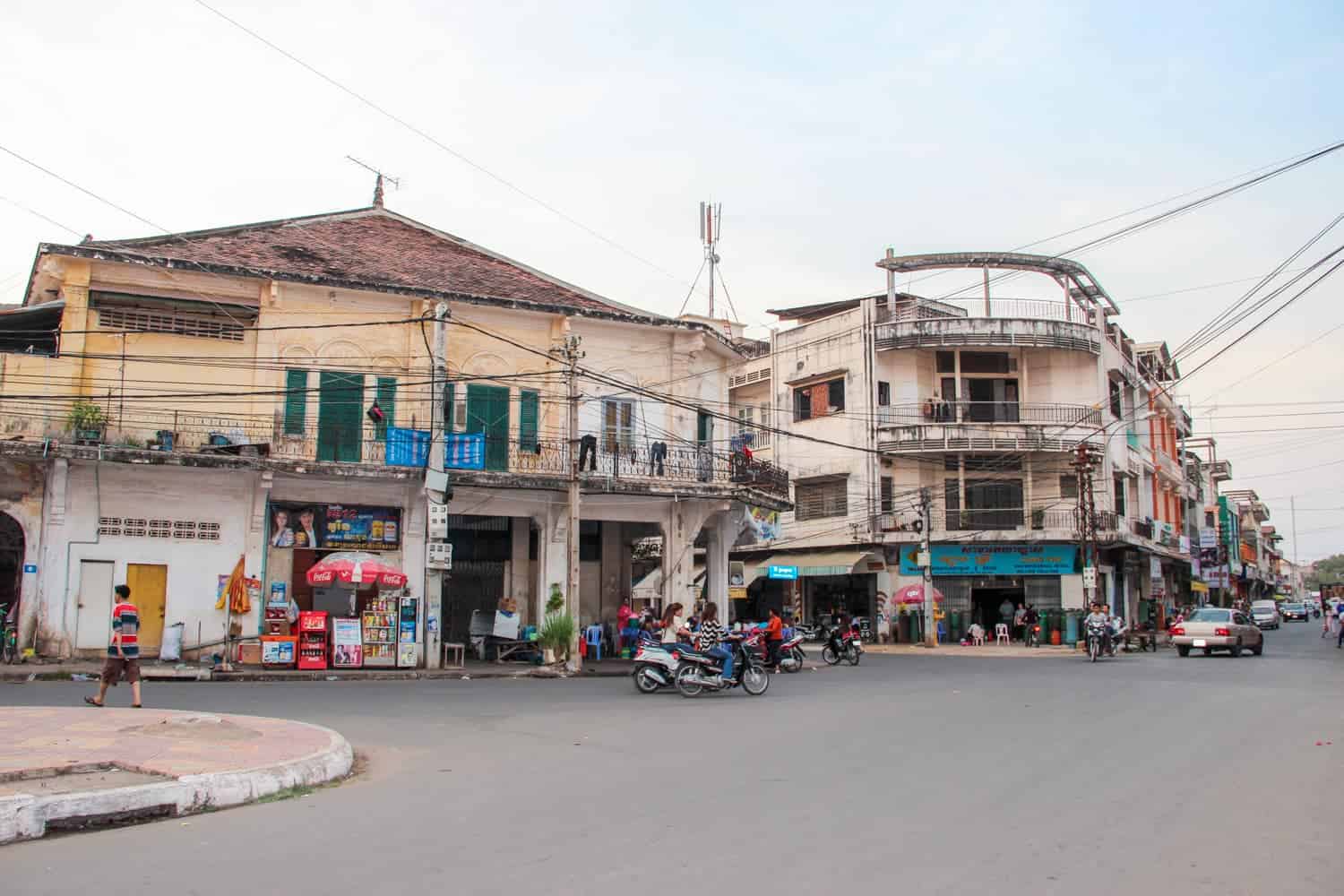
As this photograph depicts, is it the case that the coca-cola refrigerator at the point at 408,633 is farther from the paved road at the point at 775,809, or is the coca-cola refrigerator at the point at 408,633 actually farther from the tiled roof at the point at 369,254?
the paved road at the point at 775,809

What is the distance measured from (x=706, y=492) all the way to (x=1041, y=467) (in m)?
21.0

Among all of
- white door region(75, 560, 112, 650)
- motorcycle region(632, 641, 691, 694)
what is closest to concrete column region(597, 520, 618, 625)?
motorcycle region(632, 641, 691, 694)

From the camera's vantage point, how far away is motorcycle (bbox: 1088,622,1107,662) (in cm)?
2925

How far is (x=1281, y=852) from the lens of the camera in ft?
21.0

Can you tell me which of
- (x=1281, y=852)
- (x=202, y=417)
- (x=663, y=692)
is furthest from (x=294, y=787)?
(x=202, y=417)

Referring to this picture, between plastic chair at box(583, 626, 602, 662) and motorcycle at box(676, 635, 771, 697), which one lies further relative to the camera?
plastic chair at box(583, 626, 602, 662)

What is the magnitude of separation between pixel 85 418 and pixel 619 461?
11.4m

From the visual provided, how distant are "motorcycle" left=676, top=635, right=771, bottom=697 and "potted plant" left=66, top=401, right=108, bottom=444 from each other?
490 inches

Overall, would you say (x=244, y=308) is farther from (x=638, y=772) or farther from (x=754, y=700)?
(x=638, y=772)

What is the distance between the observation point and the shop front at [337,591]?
2219 cm

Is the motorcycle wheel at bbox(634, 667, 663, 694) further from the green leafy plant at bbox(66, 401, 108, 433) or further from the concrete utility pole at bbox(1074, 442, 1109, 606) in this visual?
the concrete utility pole at bbox(1074, 442, 1109, 606)

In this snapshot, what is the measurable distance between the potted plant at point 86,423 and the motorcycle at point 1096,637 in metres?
24.4

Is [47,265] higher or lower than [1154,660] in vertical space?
higher

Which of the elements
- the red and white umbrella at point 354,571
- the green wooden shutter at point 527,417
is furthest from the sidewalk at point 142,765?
the green wooden shutter at point 527,417
